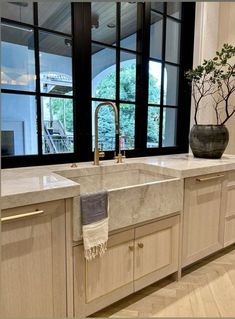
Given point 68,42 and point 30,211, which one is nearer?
point 30,211

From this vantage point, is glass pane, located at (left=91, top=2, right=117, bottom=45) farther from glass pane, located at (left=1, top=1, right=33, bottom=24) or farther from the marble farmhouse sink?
the marble farmhouse sink

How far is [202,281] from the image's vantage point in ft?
6.31

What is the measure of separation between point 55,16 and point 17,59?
453 millimetres

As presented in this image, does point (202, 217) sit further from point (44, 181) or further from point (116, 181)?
point (44, 181)

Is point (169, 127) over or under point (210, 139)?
over

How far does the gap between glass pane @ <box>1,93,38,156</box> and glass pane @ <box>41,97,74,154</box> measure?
0.08m

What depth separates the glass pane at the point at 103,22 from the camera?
2055mm

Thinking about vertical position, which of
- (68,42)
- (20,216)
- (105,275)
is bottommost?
(105,275)

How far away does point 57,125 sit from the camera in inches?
79.5

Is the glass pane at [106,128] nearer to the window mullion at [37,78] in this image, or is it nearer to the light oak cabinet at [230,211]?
the window mullion at [37,78]

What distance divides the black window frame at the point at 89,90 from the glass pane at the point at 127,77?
47mm

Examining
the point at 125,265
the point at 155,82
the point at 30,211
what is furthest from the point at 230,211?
the point at 30,211

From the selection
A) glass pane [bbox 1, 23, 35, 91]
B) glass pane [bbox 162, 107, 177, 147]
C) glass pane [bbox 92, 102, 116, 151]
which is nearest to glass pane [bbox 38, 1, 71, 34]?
glass pane [bbox 1, 23, 35, 91]

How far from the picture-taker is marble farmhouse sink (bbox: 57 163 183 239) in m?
1.47
